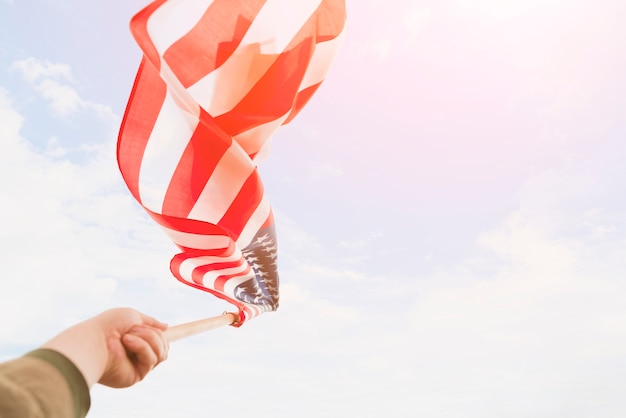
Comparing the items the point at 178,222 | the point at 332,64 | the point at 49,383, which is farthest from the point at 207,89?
the point at 49,383

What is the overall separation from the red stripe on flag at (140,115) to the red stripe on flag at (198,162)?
0.50 metres

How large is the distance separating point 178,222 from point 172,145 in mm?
1088

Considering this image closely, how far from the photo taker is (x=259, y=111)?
634 cm

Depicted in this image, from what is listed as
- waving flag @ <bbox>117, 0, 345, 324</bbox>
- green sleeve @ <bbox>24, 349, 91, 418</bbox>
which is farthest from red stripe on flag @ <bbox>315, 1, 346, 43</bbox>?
green sleeve @ <bbox>24, 349, 91, 418</bbox>

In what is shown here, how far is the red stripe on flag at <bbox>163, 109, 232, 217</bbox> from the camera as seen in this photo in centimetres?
591

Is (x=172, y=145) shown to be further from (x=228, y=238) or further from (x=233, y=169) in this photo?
(x=228, y=238)

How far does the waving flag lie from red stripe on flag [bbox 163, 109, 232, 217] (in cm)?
1

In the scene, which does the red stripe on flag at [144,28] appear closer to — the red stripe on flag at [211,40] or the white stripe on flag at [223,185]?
the red stripe on flag at [211,40]

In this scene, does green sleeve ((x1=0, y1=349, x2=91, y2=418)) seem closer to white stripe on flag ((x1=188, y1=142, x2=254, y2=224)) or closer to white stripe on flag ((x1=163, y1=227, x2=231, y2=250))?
white stripe on flag ((x1=188, y1=142, x2=254, y2=224))

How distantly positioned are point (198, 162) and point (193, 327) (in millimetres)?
2203

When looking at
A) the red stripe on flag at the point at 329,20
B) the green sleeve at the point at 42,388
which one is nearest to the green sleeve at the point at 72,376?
the green sleeve at the point at 42,388

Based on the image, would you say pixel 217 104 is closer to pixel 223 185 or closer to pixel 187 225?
pixel 223 185

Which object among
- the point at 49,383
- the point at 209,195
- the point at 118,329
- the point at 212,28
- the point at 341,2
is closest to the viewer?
the point at 49,383

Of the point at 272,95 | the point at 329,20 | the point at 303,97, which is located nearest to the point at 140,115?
the point at 272,95
